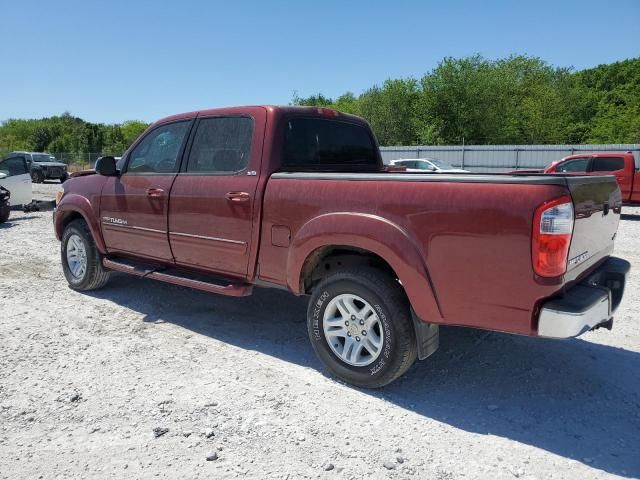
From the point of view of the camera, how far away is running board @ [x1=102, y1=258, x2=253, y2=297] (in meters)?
4.15

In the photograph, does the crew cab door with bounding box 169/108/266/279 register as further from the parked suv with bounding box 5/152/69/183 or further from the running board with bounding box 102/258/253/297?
the parked suv with bounding box 5/152/69/183

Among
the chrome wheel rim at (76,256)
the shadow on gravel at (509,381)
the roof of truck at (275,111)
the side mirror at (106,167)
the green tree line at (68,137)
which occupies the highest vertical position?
the green tree line at (68,137)

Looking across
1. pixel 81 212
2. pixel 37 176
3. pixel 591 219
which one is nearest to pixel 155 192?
pixel 81 212

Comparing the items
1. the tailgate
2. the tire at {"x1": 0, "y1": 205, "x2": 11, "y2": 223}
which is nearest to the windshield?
the tire at {"x1": 0, "y1": 205, "x2": 11, "y2": 223}

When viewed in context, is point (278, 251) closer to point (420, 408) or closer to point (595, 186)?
point (420, 408)

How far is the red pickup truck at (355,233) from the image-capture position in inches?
109

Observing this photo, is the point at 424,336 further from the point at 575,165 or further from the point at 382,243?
the point at 575,165

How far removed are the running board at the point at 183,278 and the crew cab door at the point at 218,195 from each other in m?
0.09

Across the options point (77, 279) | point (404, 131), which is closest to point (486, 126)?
point (404, 131)

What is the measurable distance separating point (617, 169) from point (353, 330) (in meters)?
12.5

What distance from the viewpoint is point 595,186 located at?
3129 millimetres

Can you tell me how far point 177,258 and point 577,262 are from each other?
10.8ft

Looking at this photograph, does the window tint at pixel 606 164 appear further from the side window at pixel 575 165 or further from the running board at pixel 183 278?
the running board at pixel 183 278

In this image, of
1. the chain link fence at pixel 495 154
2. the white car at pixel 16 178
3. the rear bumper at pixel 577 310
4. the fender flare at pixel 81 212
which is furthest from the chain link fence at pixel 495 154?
the rear bumper at pixel 577 310
